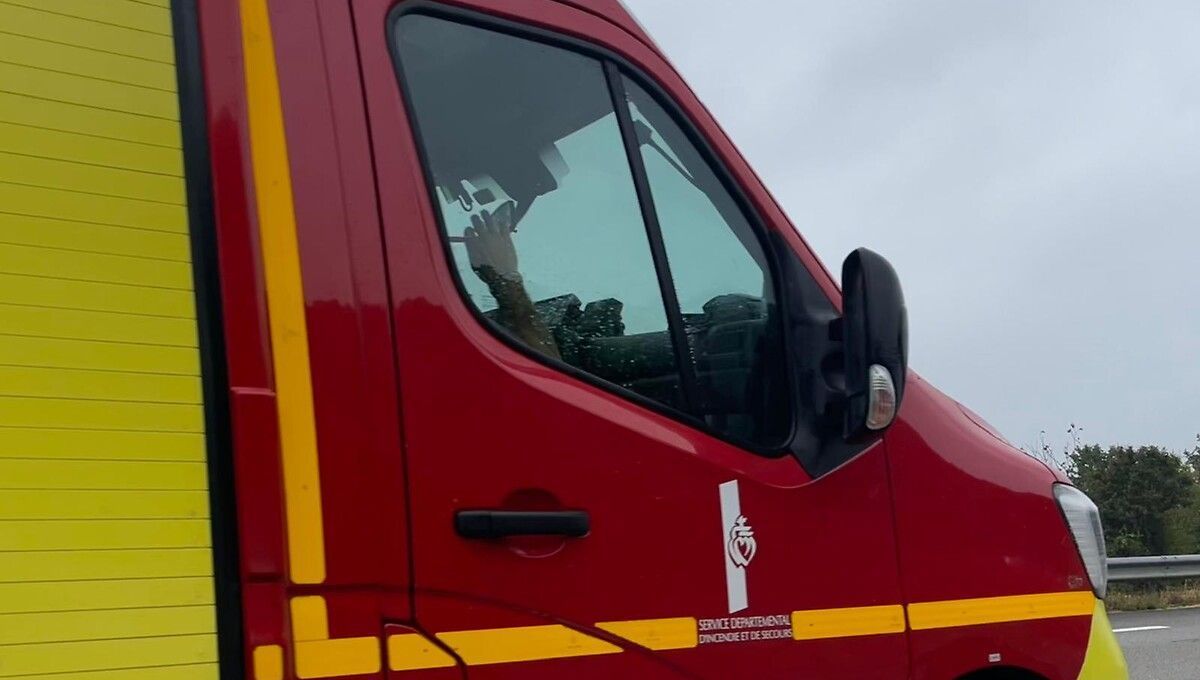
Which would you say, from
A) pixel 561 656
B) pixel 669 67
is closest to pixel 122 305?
pixel 561 656

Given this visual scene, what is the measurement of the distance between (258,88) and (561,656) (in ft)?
3.59

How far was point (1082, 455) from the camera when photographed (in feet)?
63.3

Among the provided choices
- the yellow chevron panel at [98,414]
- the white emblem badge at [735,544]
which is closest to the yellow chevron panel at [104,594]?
the yellow chevron panel at [98,414]

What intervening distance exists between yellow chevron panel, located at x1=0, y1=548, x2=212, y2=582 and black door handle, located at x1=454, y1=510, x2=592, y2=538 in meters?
0.43

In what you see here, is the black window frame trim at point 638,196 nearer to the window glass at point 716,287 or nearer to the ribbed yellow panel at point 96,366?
the window glass at point 716,287

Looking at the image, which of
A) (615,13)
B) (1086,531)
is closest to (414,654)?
(615,13)

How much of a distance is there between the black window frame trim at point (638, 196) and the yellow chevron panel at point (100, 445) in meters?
0.58

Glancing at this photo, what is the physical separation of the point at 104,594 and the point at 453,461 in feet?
1.94

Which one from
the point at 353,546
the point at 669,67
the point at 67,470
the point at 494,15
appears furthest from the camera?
the point at 669,67

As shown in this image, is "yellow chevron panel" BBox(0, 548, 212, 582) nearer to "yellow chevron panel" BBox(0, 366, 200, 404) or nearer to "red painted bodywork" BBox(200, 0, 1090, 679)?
"red painted bodywork" BBox(200, 0, 1090, 679)

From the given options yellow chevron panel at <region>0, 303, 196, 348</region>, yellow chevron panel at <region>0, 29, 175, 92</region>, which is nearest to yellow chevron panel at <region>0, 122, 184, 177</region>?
yellow chevron panel at <region>0, 29, 175, 92</region>

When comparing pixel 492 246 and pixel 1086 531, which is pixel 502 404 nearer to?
pixel 492 246

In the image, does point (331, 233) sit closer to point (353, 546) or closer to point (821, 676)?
point (353, 546)

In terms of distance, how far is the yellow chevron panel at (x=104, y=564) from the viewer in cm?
160
